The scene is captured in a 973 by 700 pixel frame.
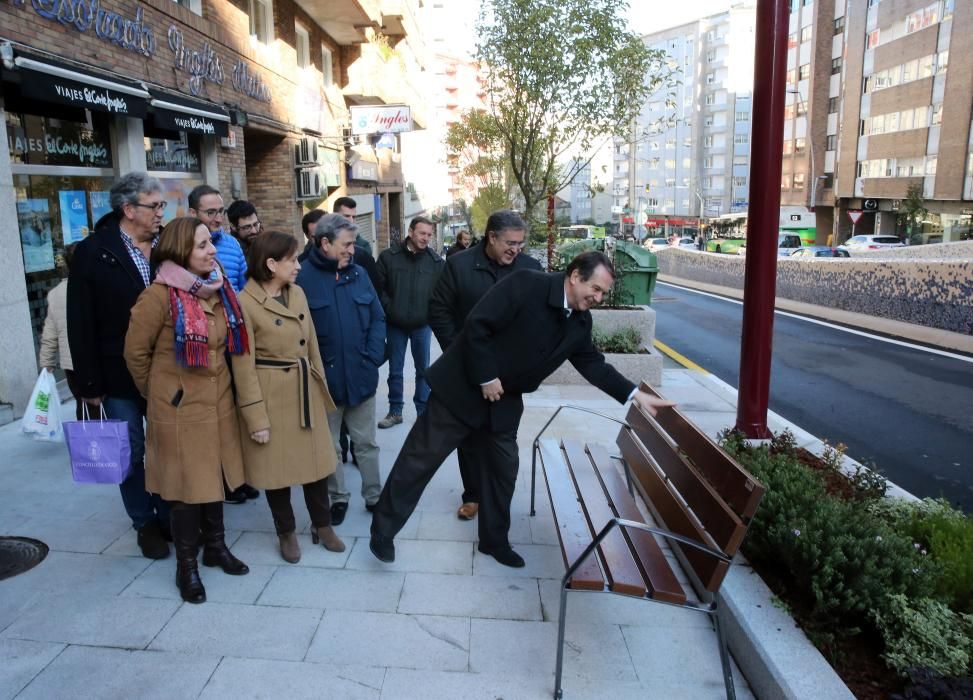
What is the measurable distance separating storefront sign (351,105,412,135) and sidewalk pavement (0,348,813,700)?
14.4 metres

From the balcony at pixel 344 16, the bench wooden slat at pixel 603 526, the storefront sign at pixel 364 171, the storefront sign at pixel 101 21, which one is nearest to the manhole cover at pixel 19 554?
the bench wooden slat at pixel 603 526

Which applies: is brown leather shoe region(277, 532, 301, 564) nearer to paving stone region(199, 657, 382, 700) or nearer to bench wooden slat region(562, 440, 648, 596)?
paving stone region(199, 657, 382, 700)

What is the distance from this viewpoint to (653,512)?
151 inches

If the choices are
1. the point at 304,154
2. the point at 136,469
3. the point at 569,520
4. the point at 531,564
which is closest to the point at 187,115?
the point at 304,154

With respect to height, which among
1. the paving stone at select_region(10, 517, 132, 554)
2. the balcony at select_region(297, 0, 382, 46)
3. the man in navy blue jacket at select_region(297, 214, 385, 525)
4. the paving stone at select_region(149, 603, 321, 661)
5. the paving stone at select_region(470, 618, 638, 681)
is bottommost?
the paving stone at select_region(470, 618, 638, 681)

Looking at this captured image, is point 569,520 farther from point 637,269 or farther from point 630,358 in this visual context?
point 637,269

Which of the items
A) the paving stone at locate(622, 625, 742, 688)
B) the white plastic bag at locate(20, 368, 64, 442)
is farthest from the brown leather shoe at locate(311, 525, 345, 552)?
the white plastic bag at locate(20, 368, 64, 442)

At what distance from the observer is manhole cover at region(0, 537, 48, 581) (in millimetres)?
3906

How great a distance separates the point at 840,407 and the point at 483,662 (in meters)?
6.76

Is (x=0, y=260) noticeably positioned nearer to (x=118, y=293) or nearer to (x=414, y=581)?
(x=118, y=293)

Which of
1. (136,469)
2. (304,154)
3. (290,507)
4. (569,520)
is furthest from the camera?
(304,154)

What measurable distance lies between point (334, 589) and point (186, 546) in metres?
0.75

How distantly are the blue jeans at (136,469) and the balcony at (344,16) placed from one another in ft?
45.8

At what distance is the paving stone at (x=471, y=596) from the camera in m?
3.62
